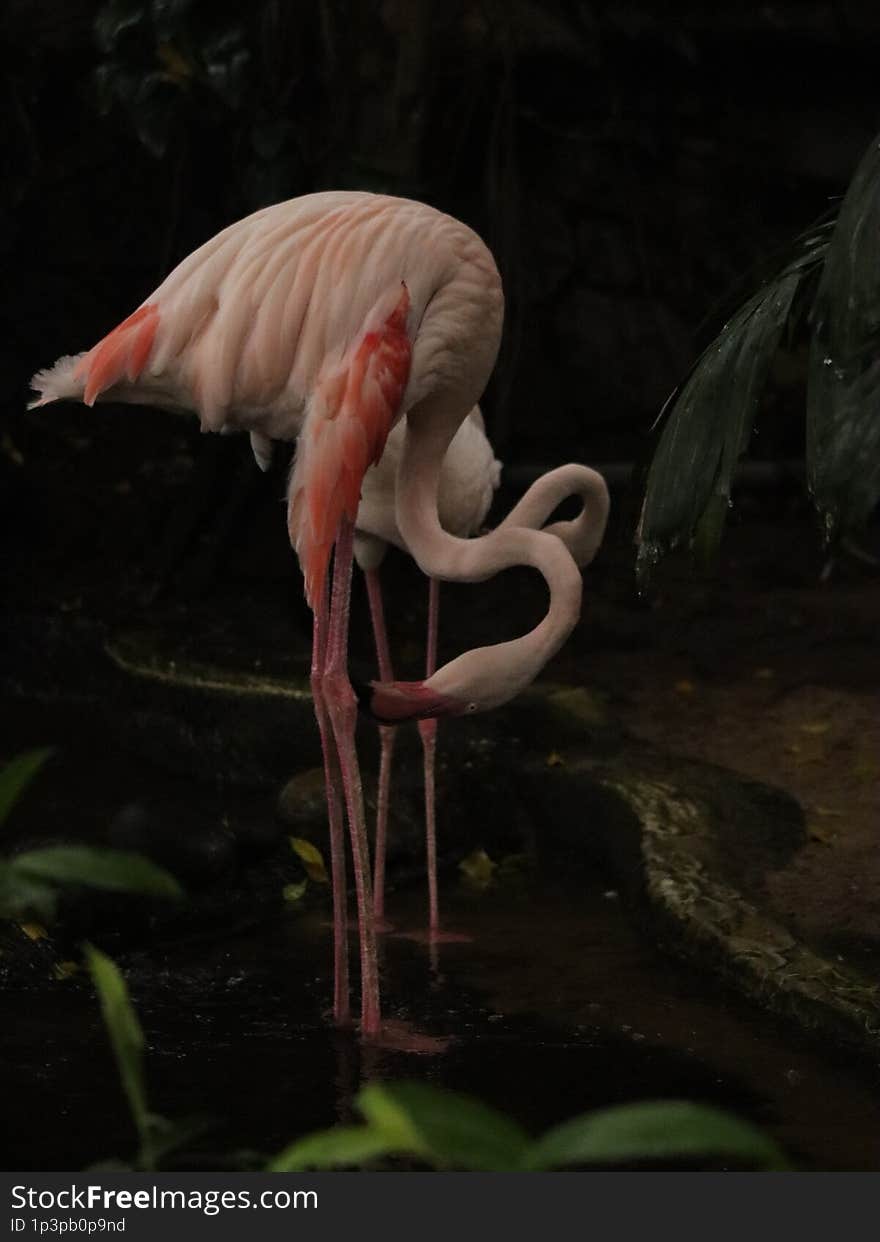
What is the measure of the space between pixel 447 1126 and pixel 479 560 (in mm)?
2500

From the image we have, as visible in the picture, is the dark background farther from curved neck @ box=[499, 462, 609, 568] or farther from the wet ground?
curved neck @ box=[499, 462, 609, 568]

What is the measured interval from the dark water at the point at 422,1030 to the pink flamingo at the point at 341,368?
0.78 ft

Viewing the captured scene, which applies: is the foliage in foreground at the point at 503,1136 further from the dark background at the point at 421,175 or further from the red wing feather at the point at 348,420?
the dark background at the point at 421,175

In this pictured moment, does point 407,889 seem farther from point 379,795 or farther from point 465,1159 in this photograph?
point 465,1159

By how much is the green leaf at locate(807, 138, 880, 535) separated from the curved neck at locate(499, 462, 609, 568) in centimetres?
145

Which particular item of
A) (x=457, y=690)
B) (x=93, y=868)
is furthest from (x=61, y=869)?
(x=457, y=690)

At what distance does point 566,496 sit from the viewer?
14.1 feet

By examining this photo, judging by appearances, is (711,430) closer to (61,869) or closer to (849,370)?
(849,370)

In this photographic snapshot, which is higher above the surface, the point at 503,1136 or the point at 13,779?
the point at 13,779

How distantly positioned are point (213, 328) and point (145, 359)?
0.51 feet

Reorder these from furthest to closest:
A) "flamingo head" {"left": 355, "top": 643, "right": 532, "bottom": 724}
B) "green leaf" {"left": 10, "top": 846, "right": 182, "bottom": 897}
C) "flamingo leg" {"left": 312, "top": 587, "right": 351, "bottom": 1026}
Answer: "flamingo leg" {"left": 312, "top": 587, "right": 351, "bottom": 1026} < "flamingo head" {"left": 355, "top": 643, "right": 532, "bottom": 724} < "green leaf" {"left": 10, "top": 846, "right": 182, "bottom": 897}

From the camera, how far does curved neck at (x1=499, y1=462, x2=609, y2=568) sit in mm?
4195

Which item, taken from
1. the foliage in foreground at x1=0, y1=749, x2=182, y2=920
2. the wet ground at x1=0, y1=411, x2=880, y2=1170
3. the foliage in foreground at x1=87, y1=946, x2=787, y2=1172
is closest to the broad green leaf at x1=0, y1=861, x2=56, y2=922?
the foliage in foreground at x1=0, y1=749, x2=182, y2=920

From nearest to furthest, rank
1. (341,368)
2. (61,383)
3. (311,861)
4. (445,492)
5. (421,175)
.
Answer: (341,368) → (61,383) → (445,492) → (311,861) → (421,175)
